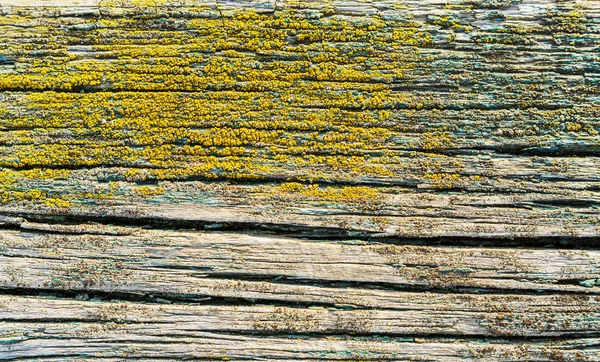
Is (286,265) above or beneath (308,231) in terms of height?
beneath

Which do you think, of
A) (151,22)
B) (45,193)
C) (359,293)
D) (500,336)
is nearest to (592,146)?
(500,336)

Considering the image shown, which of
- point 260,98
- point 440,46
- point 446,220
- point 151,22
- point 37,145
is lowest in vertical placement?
point 446,220

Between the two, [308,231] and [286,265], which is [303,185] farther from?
[286,265]

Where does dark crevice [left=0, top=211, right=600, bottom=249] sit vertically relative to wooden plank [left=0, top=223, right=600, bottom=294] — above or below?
above

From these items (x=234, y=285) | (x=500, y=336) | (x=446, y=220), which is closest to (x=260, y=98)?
(x=234, y=285)

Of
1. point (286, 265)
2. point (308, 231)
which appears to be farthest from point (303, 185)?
point (286, 265)

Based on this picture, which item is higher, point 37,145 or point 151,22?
point 151,22

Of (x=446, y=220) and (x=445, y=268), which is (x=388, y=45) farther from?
(x=445, y=268)

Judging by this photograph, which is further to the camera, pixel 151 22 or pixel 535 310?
pixel 151 22
